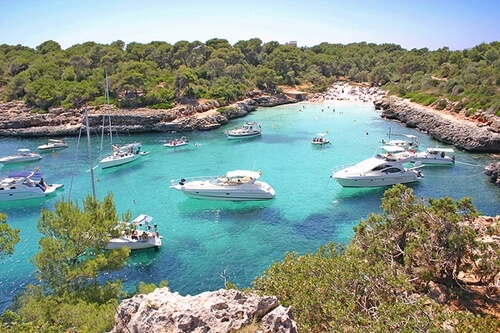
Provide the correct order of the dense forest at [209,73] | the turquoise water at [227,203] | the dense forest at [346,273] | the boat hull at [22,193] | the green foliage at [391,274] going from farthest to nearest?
the dense forest at [209,73] → the boat hull at [22,193] → the turquoise water at [227,203] → the dense forest at [346,273] → the green foliage at [391,274]

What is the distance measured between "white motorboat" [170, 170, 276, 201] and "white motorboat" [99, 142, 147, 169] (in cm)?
1721

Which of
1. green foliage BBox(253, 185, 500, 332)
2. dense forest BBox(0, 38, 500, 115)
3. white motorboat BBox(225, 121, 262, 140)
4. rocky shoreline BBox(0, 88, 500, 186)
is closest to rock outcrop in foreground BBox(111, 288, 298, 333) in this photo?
green foliage BBox(253, 185, 500, 332)

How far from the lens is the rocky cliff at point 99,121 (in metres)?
72.9

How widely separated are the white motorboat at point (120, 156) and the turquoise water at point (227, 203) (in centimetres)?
127

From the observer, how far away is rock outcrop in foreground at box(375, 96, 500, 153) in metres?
54.9

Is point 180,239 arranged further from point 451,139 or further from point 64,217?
point 451,139

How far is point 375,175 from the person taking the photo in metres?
41.6

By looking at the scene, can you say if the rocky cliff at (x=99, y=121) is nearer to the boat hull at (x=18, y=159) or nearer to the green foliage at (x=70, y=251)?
the boat hull at (x=18, y=159)

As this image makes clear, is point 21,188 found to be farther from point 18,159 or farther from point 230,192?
point 230,192

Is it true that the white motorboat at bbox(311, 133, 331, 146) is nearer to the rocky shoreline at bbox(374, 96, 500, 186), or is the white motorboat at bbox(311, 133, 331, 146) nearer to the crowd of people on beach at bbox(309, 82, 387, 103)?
the rocky shoreline at bbox(374, 96, 500, 186)

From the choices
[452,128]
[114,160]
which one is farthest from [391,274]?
[452,128]

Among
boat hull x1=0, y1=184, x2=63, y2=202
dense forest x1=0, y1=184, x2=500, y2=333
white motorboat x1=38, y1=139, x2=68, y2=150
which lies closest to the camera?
dense forest x1=0, y1=184, x2=500, y2=333

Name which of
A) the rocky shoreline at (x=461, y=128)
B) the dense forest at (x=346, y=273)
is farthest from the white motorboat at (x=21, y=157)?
the rocky shoreline at (x=461, y=128)

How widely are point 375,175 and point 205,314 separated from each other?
3435 centimetres
